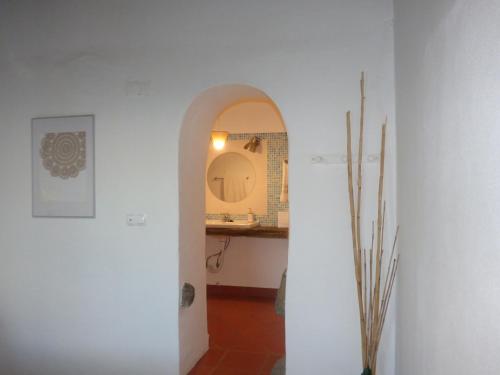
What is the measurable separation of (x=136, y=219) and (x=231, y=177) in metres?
2.23

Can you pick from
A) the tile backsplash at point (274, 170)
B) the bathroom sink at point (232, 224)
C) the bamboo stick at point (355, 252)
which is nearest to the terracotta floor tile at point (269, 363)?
the bamboo stick at point (355, 252)

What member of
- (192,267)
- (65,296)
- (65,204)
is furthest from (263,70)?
(65,296)

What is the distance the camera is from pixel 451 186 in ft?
4.50

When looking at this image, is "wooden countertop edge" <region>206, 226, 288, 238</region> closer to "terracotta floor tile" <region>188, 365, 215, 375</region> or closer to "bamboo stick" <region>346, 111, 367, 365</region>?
"terracotta floor tile" <region>188, 365, 215, 375</region>

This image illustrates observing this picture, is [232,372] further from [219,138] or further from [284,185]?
[219,138]

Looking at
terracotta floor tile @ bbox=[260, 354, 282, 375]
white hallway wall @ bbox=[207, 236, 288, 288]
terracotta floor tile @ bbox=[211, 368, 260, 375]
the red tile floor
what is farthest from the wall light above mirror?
terracotta floor tile @ bbox=[211, 368, 260, 375]

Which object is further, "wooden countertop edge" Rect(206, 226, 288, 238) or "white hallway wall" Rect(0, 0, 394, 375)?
"wooden countertop edge" Rect(206, 226, 288, 238)

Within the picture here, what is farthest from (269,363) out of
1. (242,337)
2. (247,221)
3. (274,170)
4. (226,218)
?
(274,170)

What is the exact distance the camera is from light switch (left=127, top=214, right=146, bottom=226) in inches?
106

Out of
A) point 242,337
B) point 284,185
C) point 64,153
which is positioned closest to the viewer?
point 64,153

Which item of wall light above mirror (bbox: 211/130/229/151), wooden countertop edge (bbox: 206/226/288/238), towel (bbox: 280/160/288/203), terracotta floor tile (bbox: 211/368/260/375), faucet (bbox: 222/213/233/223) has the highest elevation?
wall light above mirror (bbox: 211/130/229/151)

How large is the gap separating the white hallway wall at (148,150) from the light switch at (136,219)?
0.04m

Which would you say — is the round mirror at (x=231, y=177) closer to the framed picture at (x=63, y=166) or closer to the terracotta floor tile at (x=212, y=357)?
the terracotta floor tile at (x=212, y=357)

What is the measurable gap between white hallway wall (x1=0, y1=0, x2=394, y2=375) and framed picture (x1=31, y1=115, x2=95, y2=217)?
0.07m
